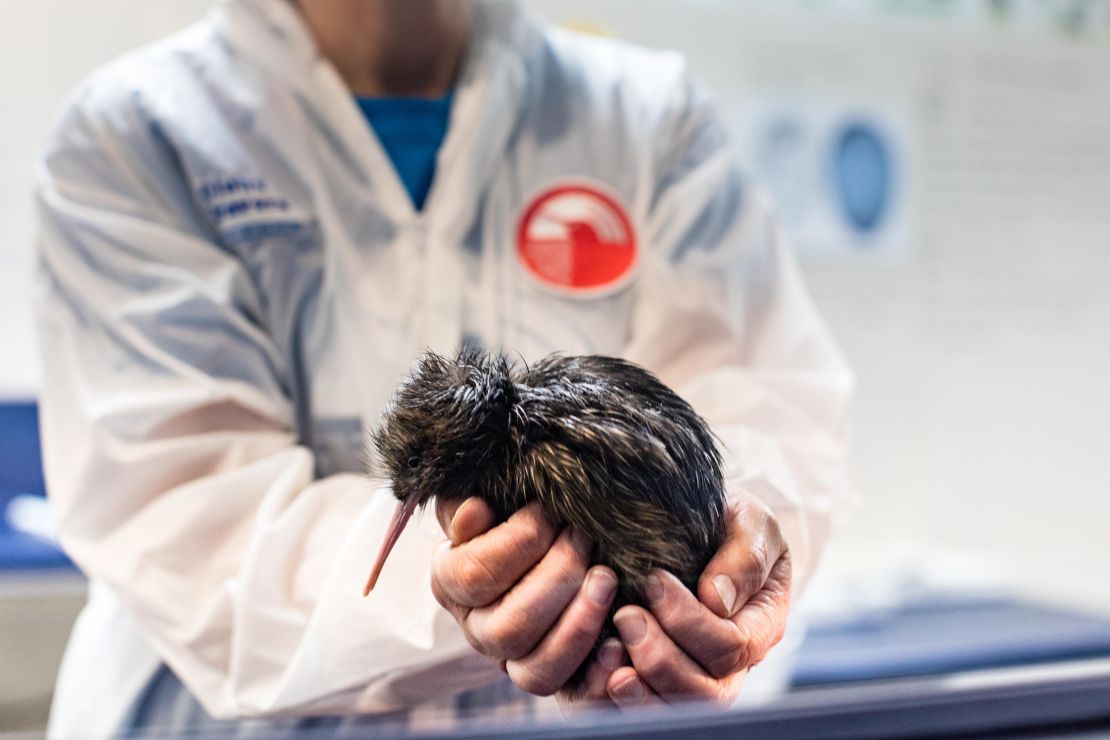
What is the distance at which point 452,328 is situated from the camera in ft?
2.68

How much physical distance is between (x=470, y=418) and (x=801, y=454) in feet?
1.04

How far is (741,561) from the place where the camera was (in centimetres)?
47

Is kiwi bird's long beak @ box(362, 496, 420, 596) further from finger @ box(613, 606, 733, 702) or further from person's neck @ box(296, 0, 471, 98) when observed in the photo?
person's neck @ box(296, 0, 471, 98)

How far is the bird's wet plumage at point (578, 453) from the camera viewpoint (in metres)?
0.45

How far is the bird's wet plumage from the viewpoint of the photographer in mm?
448

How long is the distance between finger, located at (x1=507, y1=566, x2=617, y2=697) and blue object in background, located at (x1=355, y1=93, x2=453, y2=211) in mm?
488

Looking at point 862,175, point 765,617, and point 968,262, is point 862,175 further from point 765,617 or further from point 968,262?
point 765,617

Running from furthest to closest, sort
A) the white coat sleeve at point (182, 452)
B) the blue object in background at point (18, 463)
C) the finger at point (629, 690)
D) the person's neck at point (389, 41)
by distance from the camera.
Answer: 1. the blue object in background at point (18, 463)
2. the person's neck at point (389, 41)
3. the white coat sleeve at point (182, 452)
4. the finger at point (629, 690)

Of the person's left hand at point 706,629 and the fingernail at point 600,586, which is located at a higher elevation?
the fingernail at point 600,586

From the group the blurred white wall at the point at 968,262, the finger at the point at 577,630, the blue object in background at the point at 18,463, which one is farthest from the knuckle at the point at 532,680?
the blurred white wall at the point at 968,262

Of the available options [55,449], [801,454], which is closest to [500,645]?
[801,454]

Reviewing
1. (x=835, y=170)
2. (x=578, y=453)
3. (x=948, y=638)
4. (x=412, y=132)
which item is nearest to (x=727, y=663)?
(x=578, y=453)

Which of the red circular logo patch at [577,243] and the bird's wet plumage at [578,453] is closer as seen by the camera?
the bird's wet plumage at [578,453]

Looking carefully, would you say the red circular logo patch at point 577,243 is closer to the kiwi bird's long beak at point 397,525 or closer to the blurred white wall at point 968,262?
the kiwi bird's long beak at point 397,525
